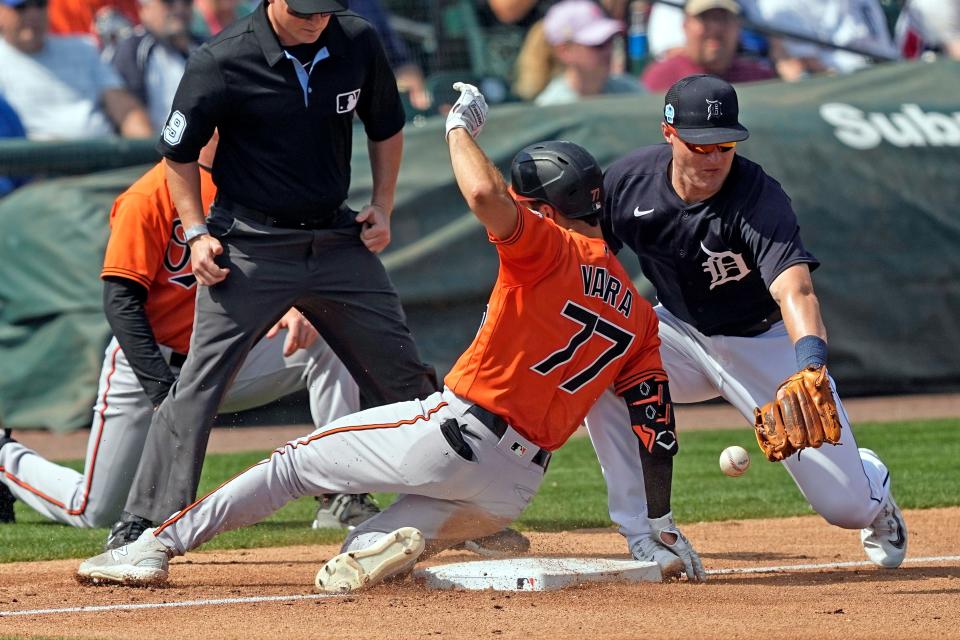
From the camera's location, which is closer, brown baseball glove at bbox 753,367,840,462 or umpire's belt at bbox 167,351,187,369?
brown baseball glove at bbox 753,367,840,462

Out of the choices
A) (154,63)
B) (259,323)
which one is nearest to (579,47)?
(154,63)

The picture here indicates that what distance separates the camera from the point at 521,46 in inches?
497

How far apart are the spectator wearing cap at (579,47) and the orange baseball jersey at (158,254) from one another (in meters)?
5.57

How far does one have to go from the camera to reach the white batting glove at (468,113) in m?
4.43

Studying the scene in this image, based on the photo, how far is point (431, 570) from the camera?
4.86m

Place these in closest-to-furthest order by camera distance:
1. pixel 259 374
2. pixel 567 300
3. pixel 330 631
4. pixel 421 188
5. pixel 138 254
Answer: pixel 330 631
pixel 567 300
pixel 138 254
pixel 259 374
pixel 421 188

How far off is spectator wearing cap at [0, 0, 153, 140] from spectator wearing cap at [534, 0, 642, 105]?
312 centimetres

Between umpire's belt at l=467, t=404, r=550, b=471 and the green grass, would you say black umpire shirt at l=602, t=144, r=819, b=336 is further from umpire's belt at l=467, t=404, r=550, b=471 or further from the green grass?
the green grass

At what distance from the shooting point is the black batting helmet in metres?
4.60

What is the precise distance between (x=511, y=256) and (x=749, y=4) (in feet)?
30.8

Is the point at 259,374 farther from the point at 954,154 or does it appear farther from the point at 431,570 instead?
the point at 954,154

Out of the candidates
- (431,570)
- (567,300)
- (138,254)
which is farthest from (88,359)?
(567,300)

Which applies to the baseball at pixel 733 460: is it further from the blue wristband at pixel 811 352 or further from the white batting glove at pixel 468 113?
the white batting glove at pixel 468 113

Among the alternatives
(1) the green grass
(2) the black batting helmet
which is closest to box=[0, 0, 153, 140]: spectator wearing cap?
(1) the green grass
